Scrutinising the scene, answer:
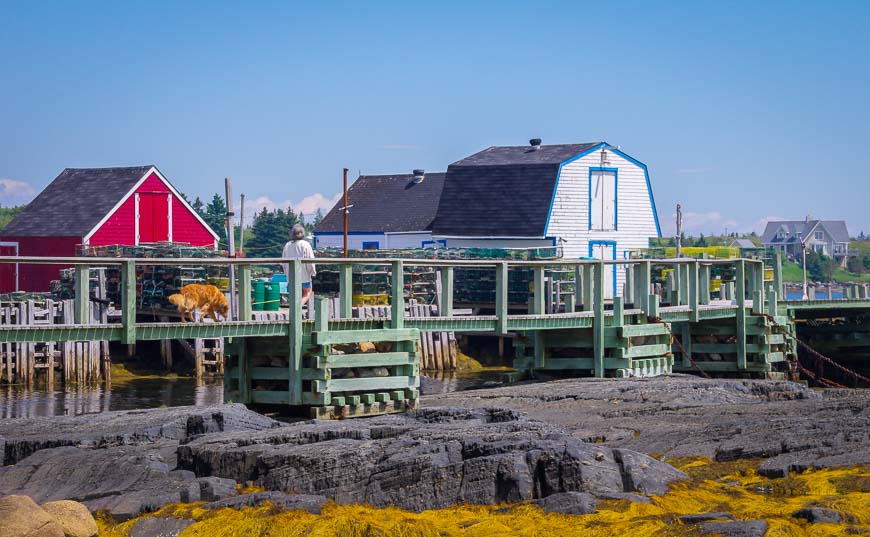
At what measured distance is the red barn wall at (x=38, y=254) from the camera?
150 ft

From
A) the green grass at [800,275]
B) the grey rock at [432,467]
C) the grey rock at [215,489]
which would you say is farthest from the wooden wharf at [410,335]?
the green grass at [800,275]

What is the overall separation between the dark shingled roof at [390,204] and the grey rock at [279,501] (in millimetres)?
40017

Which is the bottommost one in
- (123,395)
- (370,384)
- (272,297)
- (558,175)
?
(123,395)

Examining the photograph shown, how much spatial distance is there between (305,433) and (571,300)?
44.0 feet

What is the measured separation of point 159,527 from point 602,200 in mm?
37495

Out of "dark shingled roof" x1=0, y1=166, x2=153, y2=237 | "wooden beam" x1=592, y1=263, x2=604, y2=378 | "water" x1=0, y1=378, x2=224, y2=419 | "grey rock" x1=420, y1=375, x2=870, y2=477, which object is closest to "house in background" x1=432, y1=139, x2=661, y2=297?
"dark shingled roof" x1=0, y1=166, x2=153, y2=237

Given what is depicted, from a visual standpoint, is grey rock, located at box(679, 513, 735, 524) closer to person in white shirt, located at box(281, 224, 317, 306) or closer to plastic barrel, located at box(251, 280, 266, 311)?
person in white shirt, located at box(281, 224, 317, 306)

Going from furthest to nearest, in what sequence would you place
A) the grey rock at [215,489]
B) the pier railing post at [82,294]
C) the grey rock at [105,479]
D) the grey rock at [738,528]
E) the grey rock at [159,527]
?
the pier railing post at [82,294], the grey rock at [215,489], the grey rock at [105,479], the grey rock at [159,527], the grey rock at [738,528]

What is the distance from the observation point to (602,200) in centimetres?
4772

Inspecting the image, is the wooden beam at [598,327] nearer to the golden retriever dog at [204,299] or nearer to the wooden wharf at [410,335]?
the wooden wharf at [410,335]

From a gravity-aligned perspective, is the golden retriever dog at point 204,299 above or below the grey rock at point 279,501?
above

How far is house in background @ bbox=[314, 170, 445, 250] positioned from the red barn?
27.4 ft

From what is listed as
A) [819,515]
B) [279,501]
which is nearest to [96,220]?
[279,501]

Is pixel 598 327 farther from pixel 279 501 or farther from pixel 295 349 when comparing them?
pixel 279 501
